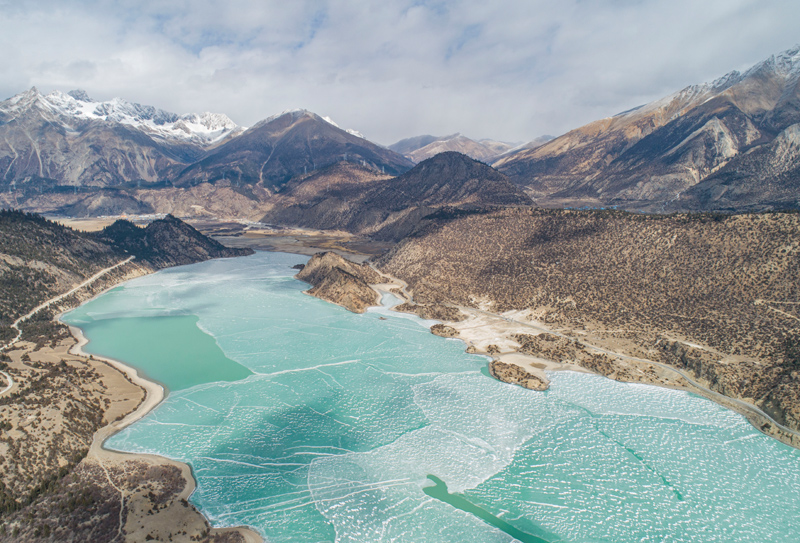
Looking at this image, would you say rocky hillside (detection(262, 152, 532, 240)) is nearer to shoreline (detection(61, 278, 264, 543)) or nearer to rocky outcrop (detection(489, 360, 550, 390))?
rocky outcrop (detection(489, 360, 550, 390))

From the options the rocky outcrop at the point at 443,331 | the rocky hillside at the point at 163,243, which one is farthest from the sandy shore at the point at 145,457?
the rocky hillside at the point at 163,243

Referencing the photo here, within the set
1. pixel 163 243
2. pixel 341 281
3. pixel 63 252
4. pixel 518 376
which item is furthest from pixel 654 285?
pixel 163 243

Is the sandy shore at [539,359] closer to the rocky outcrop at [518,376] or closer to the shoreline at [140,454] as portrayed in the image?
the rocky outcrop at [518,376]

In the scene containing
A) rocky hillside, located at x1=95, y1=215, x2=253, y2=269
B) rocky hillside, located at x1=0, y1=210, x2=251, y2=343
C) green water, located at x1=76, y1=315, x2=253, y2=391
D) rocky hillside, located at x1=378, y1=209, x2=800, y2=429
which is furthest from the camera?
rocky hillside, located at x1=95, y1=215, x2=253, y2=269

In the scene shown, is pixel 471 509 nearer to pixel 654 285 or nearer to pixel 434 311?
pixel 434 311

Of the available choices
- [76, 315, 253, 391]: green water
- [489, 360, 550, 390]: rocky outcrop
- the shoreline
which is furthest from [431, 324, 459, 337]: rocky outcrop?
the shoreline

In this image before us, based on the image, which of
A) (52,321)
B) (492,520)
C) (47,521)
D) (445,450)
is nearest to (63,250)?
(52,321)
